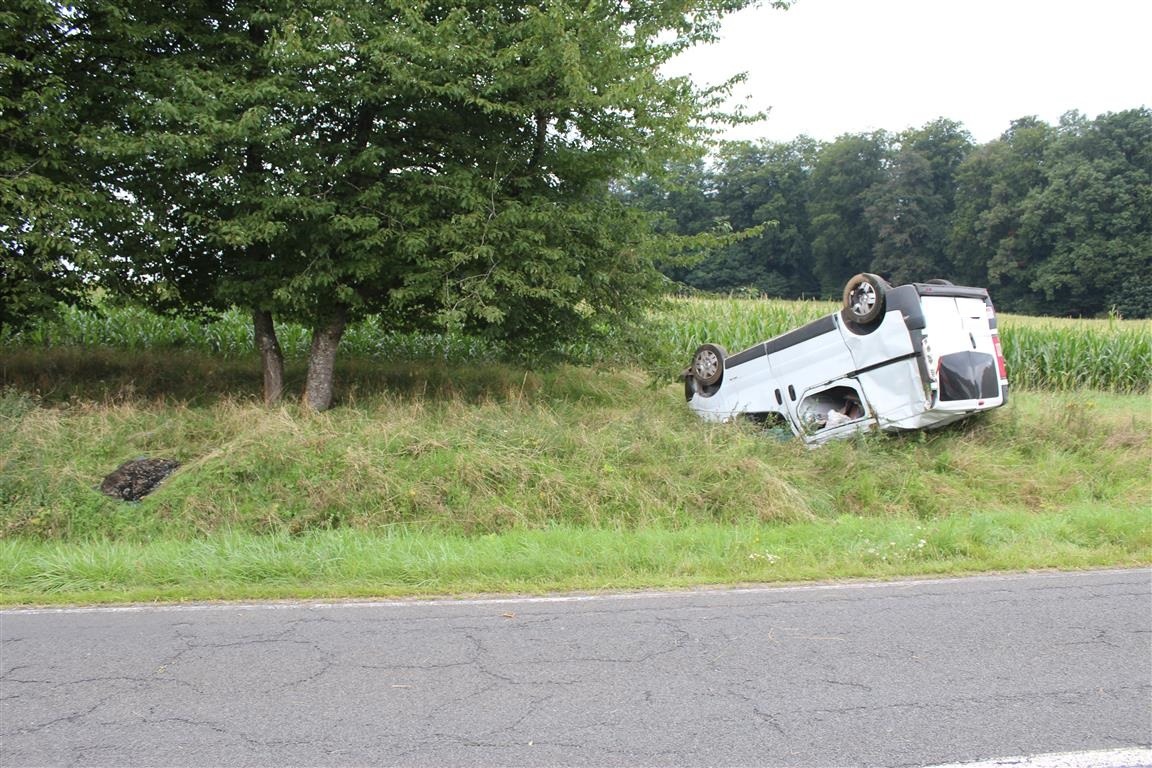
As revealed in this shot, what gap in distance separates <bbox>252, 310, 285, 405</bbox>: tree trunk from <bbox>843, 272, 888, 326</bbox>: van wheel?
8.44 metres

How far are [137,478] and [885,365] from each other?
9.00 m

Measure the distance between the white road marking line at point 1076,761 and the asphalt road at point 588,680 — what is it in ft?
0.23

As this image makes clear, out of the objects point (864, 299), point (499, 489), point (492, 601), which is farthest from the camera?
point (864, 299)

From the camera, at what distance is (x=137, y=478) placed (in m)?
8.80

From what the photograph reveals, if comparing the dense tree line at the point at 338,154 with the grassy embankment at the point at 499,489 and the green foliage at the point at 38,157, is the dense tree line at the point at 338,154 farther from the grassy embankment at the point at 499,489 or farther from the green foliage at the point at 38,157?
the grassy embankment at the point at 499,489

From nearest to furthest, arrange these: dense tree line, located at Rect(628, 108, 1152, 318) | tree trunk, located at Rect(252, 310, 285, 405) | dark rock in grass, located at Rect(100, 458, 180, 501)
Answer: dark rock in grass, located at Rect(100, 458, 180, 501) → tree trunk, located at Rect(252, 310, 285, 405) → dense tree line, located at Rect(628, 108, 1152, 318)

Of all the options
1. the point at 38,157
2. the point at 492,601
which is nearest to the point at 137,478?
the point at 38,157

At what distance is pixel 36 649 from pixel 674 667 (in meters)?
3.97

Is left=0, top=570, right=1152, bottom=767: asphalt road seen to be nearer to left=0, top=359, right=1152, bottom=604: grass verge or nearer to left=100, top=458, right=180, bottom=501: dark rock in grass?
left=0, top=359, right=1152, bottom=604: grass verge

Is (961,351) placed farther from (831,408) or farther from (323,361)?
(323,361)

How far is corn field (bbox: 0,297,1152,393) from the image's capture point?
13.3 meters

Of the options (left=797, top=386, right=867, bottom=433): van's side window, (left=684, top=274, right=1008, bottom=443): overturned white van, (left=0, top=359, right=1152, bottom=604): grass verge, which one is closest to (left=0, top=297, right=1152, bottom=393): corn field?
(left=0, top=359, right=1152, bottom=604): grass verge

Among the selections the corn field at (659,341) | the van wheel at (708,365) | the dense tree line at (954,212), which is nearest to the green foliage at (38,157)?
the corn field at (659,341)

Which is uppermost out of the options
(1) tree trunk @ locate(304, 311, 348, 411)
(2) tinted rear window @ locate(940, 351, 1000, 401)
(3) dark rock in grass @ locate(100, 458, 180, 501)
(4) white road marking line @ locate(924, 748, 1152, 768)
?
(1) tree trunk @ locate(304, 311, 348, 411)
